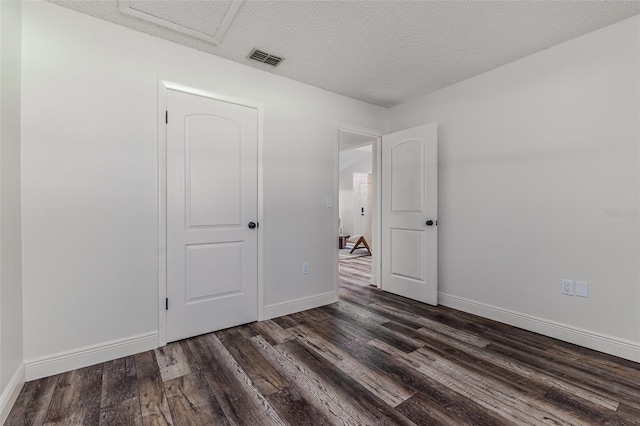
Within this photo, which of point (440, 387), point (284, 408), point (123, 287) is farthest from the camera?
point (123, 287)

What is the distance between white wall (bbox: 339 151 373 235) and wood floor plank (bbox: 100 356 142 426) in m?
7.25

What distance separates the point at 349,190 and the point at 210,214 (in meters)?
6.96

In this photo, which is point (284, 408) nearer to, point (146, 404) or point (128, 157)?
point (146, 404)

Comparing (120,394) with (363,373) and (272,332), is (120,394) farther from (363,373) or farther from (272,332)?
(363,373)

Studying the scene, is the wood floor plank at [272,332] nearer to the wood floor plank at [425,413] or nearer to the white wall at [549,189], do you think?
the wood floor plank at [425,413]

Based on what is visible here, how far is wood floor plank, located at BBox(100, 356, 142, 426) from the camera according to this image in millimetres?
1491

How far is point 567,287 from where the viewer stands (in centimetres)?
236

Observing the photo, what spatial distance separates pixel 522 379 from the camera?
1819mm

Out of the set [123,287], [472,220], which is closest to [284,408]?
[123,287]

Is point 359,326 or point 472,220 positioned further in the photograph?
point 472,220

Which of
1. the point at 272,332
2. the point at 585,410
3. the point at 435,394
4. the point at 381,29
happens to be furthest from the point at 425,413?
the point at 381,29

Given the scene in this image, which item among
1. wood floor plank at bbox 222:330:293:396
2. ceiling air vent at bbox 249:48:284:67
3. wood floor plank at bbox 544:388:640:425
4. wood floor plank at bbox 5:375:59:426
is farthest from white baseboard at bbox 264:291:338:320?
ceiling air vent at bbox 249:48:284:67

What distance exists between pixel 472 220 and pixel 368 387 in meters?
2.01

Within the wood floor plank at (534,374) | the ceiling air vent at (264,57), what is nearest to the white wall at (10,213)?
the ceiling air vent at (264,57)
